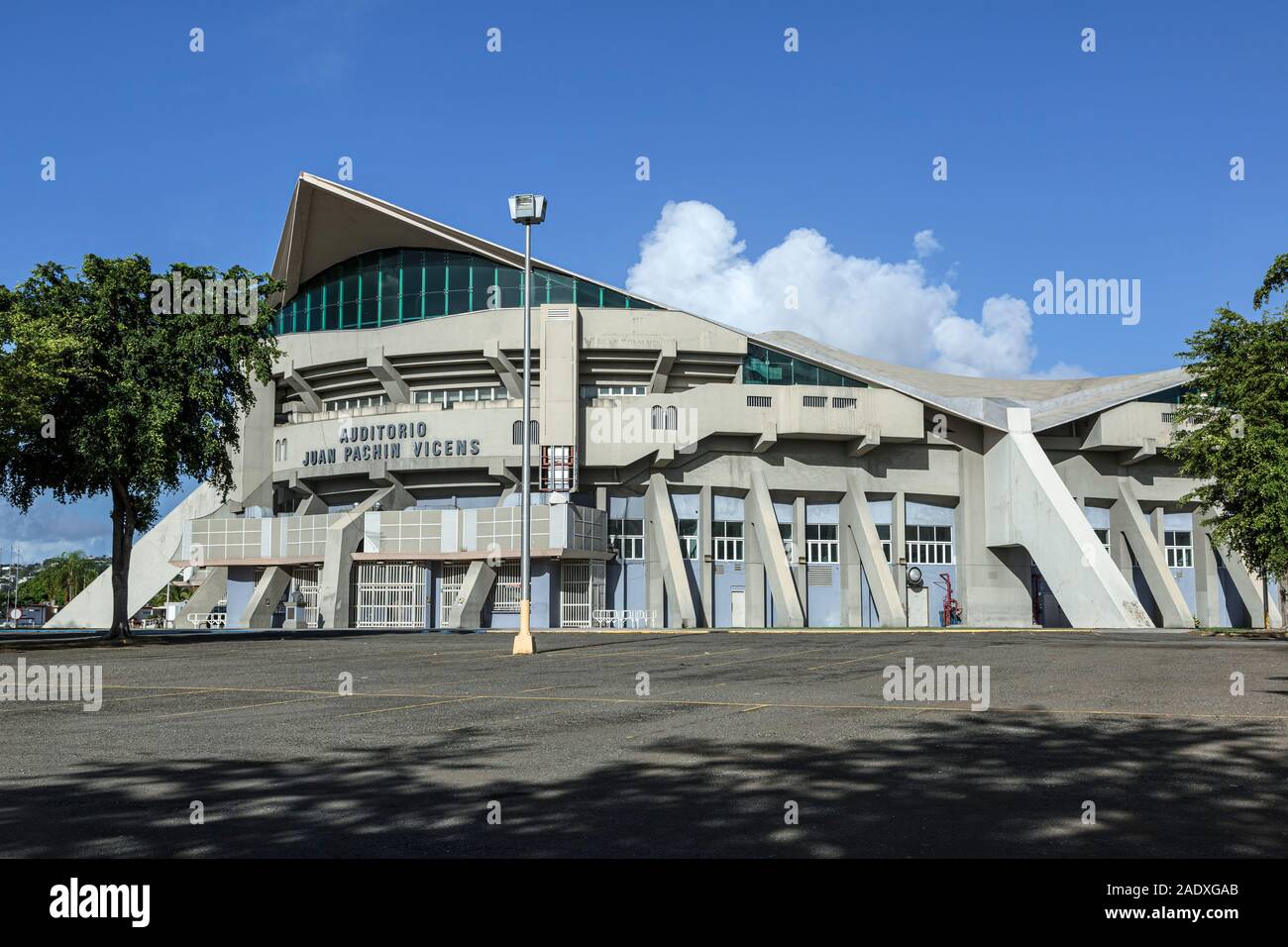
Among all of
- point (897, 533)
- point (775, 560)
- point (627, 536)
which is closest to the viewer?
point (775, 560)

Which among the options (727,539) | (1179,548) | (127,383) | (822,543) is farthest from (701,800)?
(1179,548)

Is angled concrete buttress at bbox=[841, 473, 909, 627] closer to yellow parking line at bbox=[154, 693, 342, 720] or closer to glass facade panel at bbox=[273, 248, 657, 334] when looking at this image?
glass facade panel at bbox=[273, 248, 657, 334]

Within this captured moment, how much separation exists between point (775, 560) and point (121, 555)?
2745 centimetres

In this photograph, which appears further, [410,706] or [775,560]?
[775,560]

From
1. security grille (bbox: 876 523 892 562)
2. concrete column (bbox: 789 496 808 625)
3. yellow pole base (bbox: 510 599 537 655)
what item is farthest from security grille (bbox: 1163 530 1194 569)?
yellow pole base (bbox: 510 599 537 655)

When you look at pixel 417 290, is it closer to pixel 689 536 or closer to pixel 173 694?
pixel 689 536

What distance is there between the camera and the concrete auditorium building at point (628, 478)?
48.7 meters

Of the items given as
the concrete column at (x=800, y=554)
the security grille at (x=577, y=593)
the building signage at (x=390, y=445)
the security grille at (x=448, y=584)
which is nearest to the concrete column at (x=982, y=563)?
the concrete column at (x=800, y=554)

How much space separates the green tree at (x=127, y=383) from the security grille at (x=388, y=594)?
16.9 metres

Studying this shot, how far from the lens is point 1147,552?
5409 cm

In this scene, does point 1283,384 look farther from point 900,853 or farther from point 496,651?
point 900,853

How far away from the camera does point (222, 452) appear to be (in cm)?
3219

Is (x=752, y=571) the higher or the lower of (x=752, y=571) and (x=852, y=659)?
the higher

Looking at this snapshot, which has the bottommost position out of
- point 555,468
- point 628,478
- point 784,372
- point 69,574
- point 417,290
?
point 69,574
